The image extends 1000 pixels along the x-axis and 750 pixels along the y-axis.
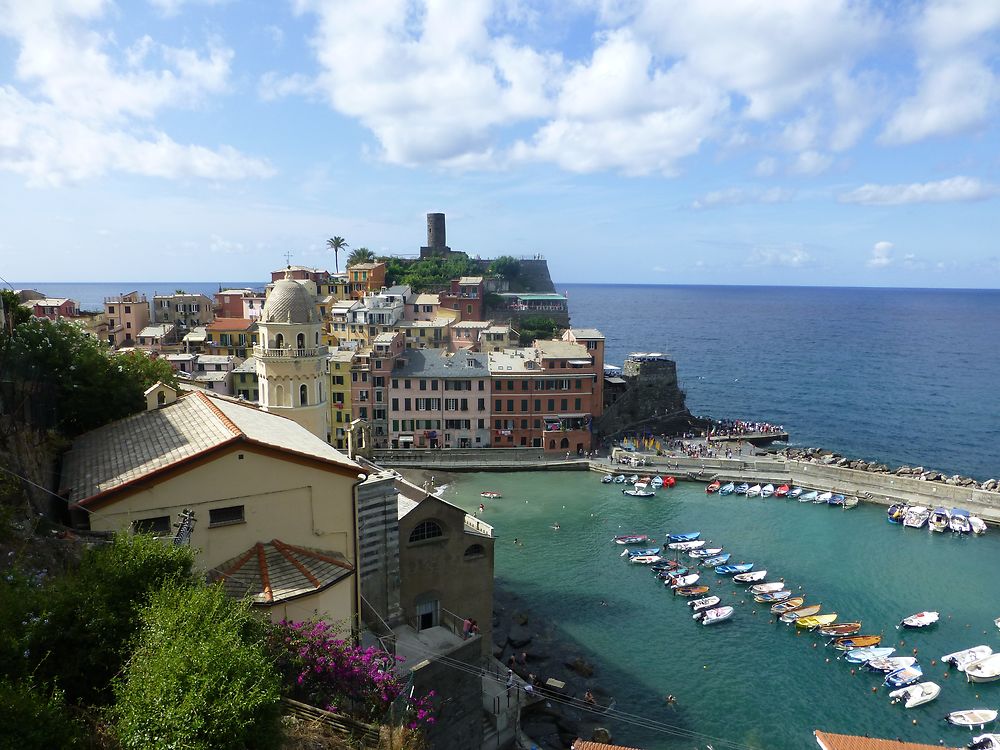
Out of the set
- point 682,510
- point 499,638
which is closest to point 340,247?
point 682,510

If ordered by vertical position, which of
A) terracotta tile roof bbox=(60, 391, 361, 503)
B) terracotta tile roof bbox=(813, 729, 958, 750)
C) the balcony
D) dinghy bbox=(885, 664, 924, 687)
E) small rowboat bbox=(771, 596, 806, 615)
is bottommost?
dinghy bbox=(885, 664, 924, 687)

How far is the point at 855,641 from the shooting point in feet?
107

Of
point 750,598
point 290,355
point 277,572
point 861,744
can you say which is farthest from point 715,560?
point 277,572

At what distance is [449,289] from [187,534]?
90.8m

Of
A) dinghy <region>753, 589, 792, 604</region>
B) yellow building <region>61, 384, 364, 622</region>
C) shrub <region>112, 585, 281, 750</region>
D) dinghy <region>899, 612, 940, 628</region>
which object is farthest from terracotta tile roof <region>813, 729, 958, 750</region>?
shrub <region>112, 585, 281, 750</region>

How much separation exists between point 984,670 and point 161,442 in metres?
33.8

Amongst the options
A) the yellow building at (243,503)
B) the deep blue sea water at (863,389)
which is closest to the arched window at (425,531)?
the yellow building at (243,503)

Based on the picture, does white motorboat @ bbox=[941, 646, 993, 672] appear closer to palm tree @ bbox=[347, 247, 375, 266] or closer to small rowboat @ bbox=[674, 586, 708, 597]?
small rowboat @ bbox=[674, 586, 708, 597]

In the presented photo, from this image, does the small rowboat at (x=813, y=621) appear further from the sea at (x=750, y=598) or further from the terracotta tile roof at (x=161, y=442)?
the terracotta tile roof at (x=161, y=442)

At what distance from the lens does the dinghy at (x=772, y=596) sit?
36.9 m

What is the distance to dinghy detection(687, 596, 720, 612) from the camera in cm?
3588

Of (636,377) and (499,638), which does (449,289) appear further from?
A: (499,638)

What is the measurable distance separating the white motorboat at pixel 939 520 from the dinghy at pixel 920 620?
15079 millimetres

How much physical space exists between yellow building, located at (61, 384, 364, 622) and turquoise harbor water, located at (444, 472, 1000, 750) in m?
14.8
